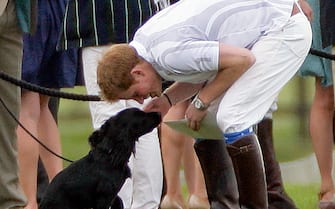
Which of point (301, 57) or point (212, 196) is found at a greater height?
point (301, 57)

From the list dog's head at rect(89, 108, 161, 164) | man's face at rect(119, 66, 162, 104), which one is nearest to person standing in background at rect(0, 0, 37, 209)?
dog's head at rect(89, 108, 161, 164)

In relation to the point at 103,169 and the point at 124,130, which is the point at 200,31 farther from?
the point at 103,169

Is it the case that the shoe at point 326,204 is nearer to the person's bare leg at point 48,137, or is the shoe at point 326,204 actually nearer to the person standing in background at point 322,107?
the person standing in background at point 322,107

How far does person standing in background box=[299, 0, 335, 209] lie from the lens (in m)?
10.1

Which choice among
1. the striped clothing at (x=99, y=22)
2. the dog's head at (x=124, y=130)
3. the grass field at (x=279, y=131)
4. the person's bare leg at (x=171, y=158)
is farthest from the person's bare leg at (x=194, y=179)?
the grass field at (x=279, y=131)

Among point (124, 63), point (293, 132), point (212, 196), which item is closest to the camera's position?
point (124, 63)

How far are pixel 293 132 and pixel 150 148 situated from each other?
915cm

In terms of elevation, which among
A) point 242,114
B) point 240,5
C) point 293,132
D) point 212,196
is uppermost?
point 240,5

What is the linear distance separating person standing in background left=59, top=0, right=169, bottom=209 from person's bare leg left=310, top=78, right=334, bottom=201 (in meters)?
1.29

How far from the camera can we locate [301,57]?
28.3 feet

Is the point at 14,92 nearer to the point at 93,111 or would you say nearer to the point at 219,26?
the point at 93,111

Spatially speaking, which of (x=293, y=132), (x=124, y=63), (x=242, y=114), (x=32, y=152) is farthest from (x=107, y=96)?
(x=293, y=132)

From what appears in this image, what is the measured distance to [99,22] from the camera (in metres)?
9.51

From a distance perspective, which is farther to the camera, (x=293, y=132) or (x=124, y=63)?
(x=293, y=132)
